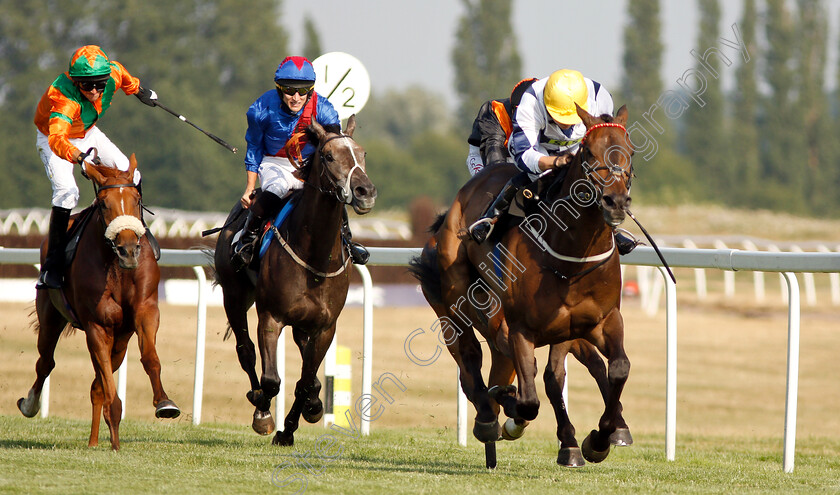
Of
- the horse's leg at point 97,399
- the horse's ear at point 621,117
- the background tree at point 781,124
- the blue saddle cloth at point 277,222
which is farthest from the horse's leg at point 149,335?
the background tree at point 781,124

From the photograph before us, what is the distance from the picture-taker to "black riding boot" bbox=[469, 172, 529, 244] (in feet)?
19.1

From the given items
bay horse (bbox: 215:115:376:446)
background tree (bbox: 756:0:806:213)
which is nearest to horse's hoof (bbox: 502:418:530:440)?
bay horse (bbox: 215:115:376:446)

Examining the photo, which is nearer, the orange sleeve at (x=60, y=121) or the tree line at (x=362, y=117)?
the orange sleeve at (x=60, y=121)

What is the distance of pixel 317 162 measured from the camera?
6.25m

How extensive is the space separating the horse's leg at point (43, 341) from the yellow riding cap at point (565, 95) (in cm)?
356

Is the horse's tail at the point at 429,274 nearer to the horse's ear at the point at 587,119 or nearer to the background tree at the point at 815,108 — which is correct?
the horse's ear at the point at 587,119

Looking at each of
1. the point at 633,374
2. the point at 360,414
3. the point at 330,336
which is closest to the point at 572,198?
the point at 330,336

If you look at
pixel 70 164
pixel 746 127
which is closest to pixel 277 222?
pixel 70 164

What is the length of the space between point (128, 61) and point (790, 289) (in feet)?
155

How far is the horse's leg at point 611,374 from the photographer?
209 inches

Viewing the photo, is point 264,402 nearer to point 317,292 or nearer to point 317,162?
point 317,292

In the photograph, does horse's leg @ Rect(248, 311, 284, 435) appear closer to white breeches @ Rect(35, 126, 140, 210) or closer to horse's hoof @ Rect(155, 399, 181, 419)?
horse's hoof @ Rect(155, 399, 181, 419)

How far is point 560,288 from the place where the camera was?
5.35 meters

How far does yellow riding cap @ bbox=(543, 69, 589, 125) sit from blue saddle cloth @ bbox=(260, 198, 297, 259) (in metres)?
1.74
